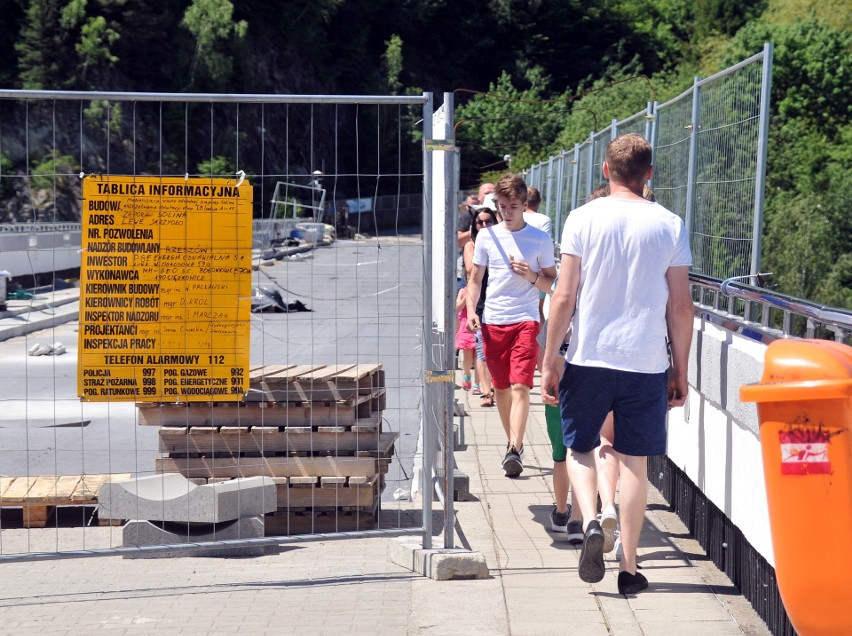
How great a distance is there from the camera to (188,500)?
19.3 ft

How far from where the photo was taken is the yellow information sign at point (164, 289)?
549cm

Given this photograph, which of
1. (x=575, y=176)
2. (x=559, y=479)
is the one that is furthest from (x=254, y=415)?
(x=575, y=176)

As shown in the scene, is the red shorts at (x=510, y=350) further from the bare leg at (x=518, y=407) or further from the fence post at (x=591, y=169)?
the fence post at (x=591, y=169)

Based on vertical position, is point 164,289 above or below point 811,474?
above

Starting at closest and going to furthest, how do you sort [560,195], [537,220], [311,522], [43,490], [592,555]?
[592,555]
[311,522]
[43,490]
[537,220]
[560,195]

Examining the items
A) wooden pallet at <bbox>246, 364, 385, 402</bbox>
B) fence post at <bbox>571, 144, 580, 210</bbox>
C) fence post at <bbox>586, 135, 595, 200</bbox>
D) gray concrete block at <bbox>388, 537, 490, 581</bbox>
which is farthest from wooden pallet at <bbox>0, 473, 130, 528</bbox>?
fence post at <bbox>571, 144, 580, 210</bbox>

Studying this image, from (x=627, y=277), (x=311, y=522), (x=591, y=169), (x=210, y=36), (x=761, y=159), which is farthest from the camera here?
(x=210, y=36)

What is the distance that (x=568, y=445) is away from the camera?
5.09 metres

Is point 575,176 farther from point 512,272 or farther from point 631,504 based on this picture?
point 631,504

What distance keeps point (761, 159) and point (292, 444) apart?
283 centimetres

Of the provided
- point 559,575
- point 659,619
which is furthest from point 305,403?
point 659,619

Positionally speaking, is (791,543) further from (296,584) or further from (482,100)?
→ (482,100)

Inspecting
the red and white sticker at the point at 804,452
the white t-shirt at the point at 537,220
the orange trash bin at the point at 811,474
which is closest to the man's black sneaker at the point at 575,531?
the orange trash bin at the point at 811,474

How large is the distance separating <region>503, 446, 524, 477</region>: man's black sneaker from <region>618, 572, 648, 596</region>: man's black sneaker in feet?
7.61
